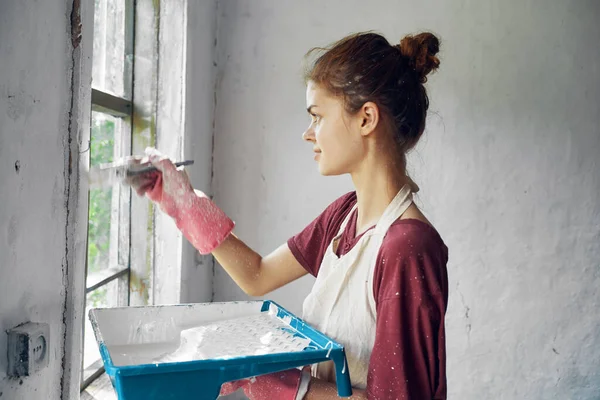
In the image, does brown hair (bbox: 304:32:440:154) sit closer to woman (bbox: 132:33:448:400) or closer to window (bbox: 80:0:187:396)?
woman (bbox: 132:33:448:400)

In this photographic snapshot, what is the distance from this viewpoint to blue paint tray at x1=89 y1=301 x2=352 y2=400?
2.49 feet

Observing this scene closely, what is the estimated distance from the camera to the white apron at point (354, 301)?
3.50 ft

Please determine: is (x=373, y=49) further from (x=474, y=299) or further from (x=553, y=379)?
(x=553, y=379)

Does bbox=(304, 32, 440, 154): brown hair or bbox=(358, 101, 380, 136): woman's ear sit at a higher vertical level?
bbox=(304, 32, 440, 154): brown hair

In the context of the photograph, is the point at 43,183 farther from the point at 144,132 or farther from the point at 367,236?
the point at 144,132

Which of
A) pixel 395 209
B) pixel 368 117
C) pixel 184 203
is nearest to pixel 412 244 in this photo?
pixel 395 209

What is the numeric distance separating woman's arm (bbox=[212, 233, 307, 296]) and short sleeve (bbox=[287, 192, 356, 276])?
0.08 ft

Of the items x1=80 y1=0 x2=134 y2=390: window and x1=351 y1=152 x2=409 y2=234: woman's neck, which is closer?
x1=351 y1=152 x2=409 y2=234: woman's neck

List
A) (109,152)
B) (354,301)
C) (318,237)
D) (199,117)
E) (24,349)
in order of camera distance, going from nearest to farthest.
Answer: (24,349)
(354,301)
(318,237)
(109,152)
(199,117)

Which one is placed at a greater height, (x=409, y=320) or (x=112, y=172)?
(x=112, y=172)

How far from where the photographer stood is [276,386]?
0.99m

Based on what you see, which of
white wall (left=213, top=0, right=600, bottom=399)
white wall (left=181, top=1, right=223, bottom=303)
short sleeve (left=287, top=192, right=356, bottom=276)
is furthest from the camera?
white wall (left=213, top=0, right=600, bottom=399)

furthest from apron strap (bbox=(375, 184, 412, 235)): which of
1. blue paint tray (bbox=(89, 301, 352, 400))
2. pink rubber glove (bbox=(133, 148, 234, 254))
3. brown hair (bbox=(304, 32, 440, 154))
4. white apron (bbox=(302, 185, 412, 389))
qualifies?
pink rubber glove (bbox=(133, 148, 234, 254))

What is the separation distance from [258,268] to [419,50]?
67 cm
